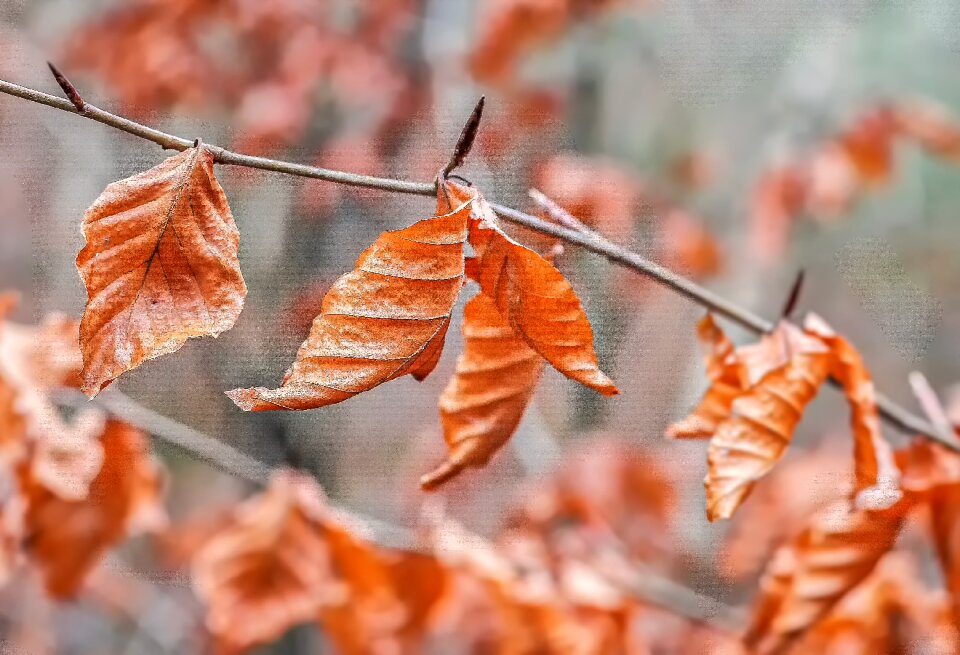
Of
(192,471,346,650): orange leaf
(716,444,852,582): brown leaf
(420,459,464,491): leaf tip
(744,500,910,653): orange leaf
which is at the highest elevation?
(420,459,464,491): leaf tip

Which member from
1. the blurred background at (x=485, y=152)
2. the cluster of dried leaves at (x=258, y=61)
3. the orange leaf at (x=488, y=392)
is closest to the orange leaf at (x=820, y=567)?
the orange leaf at (x=488, y=392)

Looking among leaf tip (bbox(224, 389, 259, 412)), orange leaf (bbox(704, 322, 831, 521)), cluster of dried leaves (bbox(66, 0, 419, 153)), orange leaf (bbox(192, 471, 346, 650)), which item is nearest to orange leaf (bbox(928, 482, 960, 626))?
orange leaf (bbox(704, 322, 831, 521))

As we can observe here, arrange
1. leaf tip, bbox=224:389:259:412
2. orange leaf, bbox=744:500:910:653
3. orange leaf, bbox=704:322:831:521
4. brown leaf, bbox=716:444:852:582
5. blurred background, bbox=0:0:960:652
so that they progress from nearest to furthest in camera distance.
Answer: leaf tip, bbox=224:389:259:412 → orange leaf, bbox=704:322:831:521 → orange leaf, bbox=744:500:910:653 → brown leaf, bbox=716:444:852:582 → blurred background, bbox=0:0:960:652

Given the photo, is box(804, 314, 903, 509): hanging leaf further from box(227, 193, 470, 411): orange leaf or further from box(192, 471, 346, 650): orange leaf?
box(192, 471, 346, 650): orange leaf

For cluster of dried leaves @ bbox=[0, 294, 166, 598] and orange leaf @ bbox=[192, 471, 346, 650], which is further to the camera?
orange leaf @ bbox=[192, 471, 346, 650]

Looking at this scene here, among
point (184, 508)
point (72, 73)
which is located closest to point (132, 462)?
point (72, 73)

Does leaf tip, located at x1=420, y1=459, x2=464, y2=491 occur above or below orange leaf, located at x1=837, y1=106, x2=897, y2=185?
below

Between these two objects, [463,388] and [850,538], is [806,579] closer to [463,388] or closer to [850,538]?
[850,538]

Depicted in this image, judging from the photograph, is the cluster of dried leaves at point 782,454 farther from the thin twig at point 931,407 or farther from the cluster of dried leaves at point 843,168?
the cluster of dried leaves at point 843,168

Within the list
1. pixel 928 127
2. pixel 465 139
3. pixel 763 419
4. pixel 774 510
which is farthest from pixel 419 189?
pixel 928 127
